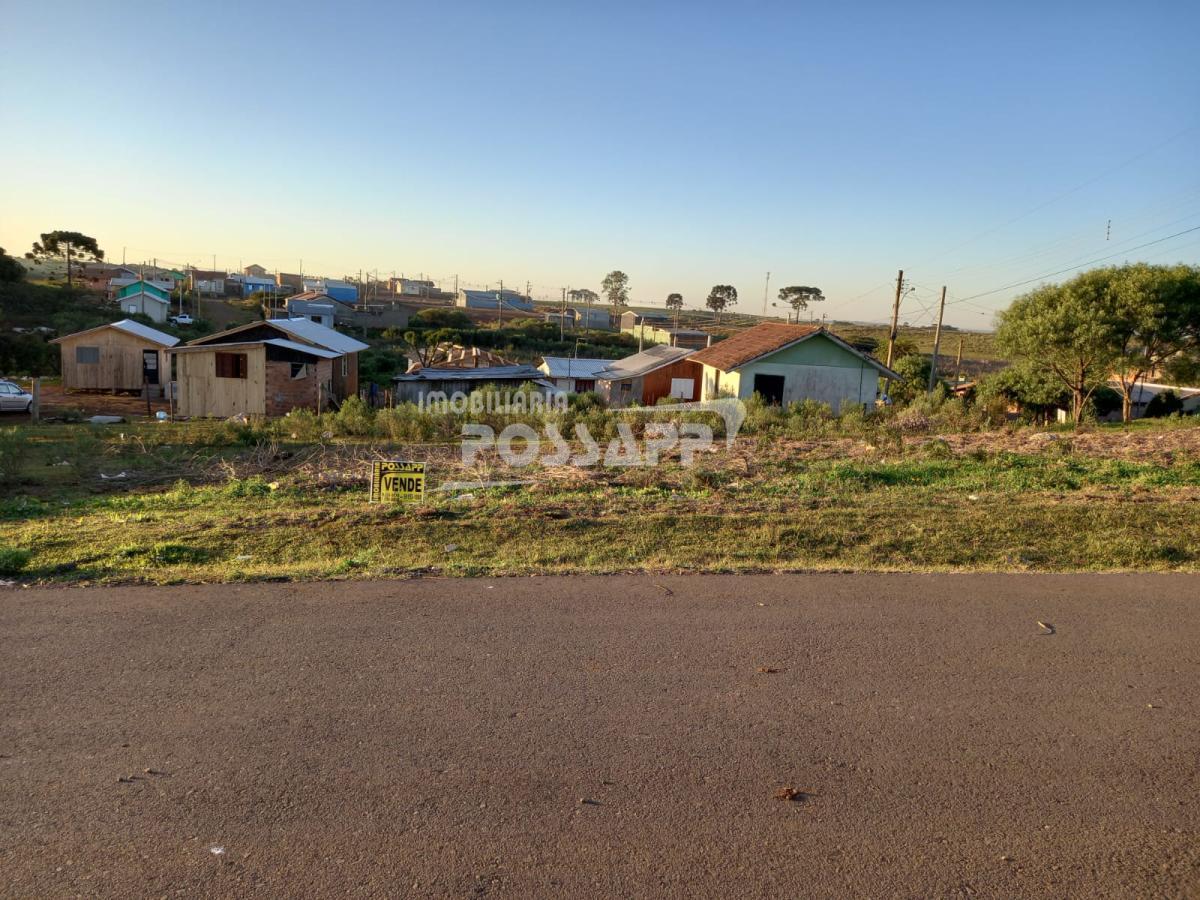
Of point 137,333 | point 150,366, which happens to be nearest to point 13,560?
point 137,333

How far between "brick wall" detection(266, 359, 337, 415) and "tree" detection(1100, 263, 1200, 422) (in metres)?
25.3

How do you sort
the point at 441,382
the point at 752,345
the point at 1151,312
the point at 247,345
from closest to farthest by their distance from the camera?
the point at 1151,312 → the point at 247,345 → the point at 752,345 → the point at 441,382

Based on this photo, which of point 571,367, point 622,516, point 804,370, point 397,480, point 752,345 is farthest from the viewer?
point 571,367

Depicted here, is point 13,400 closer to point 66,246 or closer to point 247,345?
point 247,345

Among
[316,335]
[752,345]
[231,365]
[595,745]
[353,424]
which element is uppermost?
[752,345]

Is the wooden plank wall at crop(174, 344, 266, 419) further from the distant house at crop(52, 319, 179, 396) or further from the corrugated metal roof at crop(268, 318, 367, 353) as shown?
the distant house at crop(52, 319, 179, 396)

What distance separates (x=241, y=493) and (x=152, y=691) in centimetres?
690

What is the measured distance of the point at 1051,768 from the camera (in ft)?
11.8

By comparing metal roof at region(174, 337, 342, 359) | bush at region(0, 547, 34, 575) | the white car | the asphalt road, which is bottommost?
the white car

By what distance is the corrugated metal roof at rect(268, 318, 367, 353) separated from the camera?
28.1 m

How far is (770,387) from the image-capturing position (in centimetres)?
2725

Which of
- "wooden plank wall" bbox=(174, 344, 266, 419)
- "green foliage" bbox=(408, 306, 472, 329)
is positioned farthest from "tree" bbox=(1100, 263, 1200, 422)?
"green foliage" bbox=(408, 306, 472, 329)

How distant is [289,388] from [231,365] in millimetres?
1970

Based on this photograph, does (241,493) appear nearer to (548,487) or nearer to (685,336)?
(548,487)
